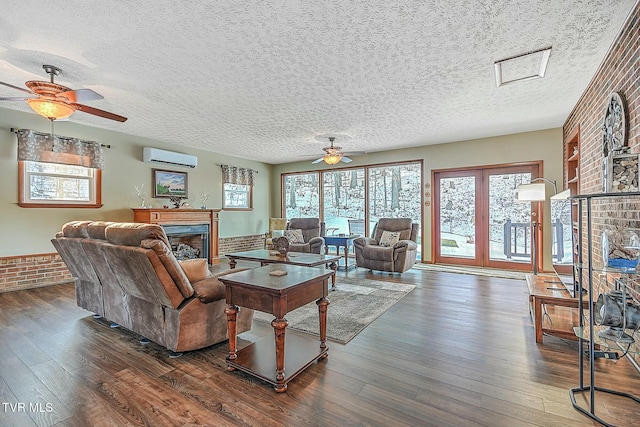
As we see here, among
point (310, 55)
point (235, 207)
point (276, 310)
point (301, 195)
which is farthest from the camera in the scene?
point (301, 195)

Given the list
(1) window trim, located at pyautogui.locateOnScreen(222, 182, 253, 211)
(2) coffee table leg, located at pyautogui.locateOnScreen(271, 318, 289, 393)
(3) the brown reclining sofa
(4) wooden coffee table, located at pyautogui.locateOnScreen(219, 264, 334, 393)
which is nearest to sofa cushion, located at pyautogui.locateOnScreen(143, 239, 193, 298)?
(3) the brown reclining sofa

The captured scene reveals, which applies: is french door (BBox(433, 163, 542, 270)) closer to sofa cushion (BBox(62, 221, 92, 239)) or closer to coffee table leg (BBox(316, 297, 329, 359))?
coffee table leg (BBox(316, 297, 329, 359))

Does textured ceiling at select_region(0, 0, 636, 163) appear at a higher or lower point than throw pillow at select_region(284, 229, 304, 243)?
higher

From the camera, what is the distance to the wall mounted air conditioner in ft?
18.9

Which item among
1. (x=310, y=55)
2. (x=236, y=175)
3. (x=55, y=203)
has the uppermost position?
(x=310, y=55)

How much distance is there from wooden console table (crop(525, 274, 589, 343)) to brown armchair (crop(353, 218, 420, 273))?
7.21 feet

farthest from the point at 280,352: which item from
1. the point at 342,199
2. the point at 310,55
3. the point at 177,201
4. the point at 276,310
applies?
the point at 342,199

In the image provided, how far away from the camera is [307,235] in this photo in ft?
22.2

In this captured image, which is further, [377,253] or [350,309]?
[377,253]

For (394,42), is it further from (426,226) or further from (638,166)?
(426,226)

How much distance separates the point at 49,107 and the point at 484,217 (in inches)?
264

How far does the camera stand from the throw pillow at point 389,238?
5.57 metres

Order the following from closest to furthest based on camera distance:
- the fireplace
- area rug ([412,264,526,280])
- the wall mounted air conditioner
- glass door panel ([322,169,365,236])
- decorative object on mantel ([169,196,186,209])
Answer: area rug ([412,264,526,280]) → the wall mounted air conditioner → the fireplace → decorative object on mantel ([169,196,186,209]) → glass door panel ([322,169,365,236])

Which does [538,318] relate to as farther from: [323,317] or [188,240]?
[188,240]
